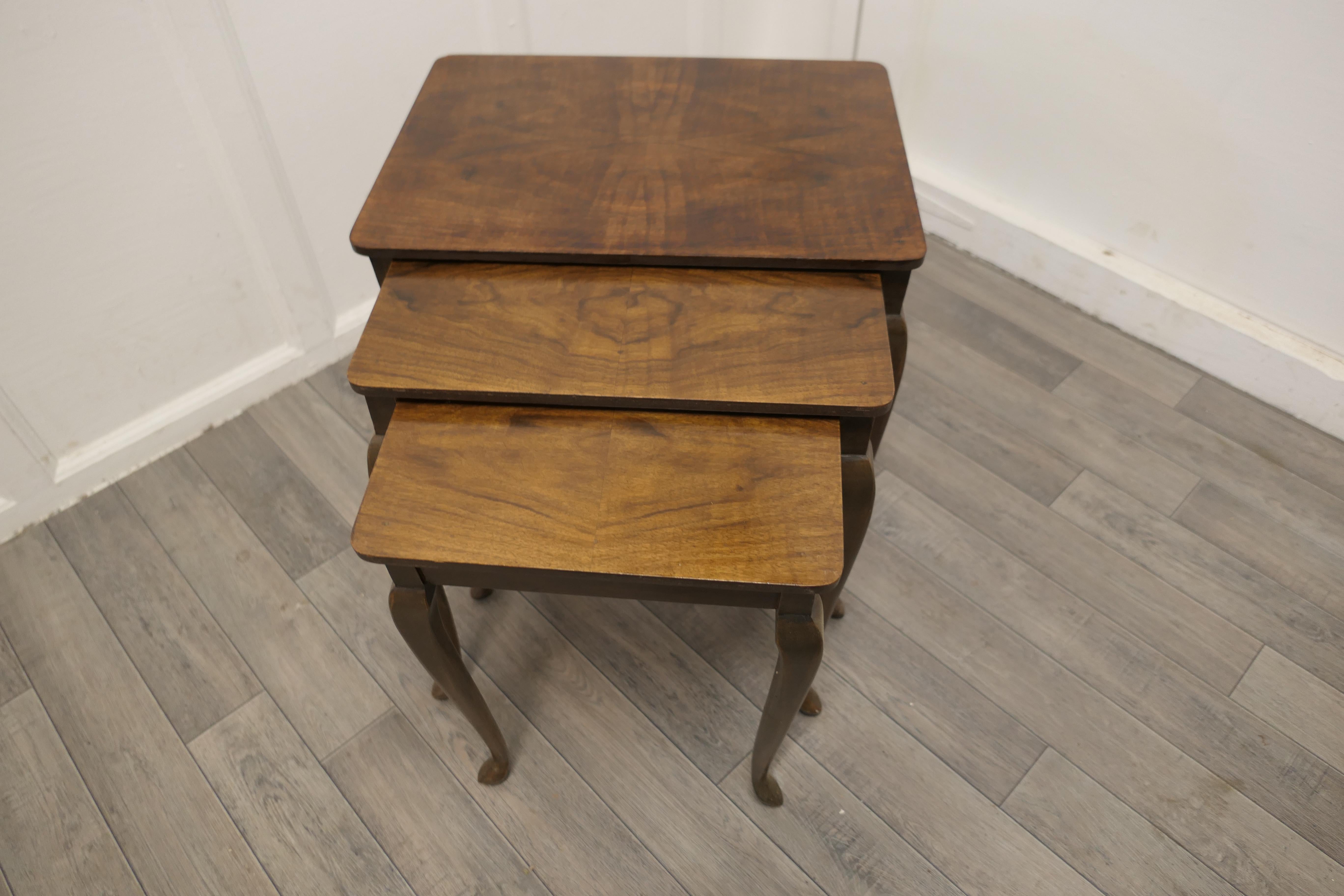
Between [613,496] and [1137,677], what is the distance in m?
1.04

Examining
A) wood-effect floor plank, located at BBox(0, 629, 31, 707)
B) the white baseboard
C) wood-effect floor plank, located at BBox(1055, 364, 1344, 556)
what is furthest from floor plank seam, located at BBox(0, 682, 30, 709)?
the white baseboard

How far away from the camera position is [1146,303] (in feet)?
6.24

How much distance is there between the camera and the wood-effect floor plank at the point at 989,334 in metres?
1.89

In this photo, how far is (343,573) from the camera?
1.57 m

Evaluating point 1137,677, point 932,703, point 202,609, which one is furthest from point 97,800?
point 1137,677

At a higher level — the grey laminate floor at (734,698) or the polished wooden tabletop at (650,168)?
the polished wooden tabletop at (650,168)

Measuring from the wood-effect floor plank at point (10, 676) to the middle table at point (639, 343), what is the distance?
89 centimetres

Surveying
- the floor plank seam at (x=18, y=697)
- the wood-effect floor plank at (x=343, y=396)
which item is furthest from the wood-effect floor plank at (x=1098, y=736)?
the floor plank seam at (x=18, y=697)

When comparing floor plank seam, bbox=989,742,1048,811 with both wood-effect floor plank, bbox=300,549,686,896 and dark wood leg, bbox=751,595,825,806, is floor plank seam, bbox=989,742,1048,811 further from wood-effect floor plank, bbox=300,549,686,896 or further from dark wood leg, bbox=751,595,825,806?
wood-effect floor plank, bbox=300,549,686,896

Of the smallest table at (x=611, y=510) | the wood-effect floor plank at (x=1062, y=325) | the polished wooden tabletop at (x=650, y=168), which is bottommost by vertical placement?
the wood-effect floor plank at (x=1062, y=325)

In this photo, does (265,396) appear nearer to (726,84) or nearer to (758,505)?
(726,84)

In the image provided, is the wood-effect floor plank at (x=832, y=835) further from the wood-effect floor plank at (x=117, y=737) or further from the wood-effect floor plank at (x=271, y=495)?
the wood-effect floor plank at (x=271, y=495)

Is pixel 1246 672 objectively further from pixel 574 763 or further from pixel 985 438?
pixel 574 763

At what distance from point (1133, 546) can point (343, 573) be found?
147 cm
